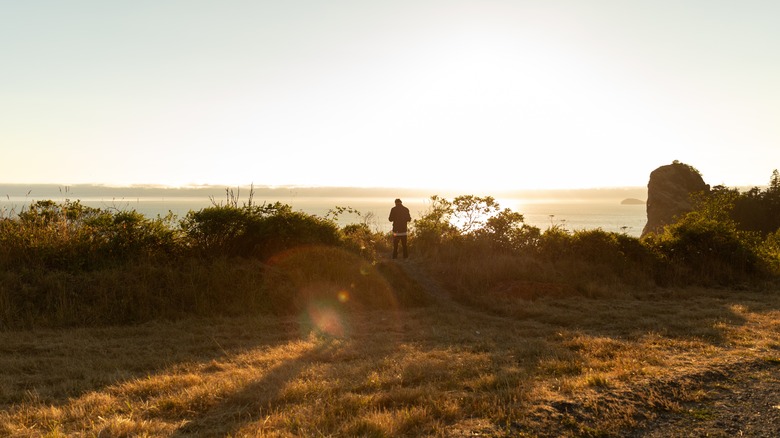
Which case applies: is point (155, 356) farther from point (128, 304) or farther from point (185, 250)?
point (185, 250)

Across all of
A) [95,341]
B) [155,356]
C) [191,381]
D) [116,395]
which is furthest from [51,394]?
[95,341]

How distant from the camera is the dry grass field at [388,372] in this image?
17.4 ft

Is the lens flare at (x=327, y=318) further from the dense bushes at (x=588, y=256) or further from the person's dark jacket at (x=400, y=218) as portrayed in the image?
the person's dark jacket at (x=400, y=218)

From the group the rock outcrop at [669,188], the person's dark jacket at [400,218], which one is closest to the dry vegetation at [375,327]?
the person's dark jacket at [400,218]

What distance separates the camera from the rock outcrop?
45.7 metres

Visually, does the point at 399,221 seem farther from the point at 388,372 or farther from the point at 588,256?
the point at 388,372

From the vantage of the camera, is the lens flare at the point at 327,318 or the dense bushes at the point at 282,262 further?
the dense bushes at the point at 282,262

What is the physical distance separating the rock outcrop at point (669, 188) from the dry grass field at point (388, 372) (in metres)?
36.6

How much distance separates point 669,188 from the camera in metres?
46.8

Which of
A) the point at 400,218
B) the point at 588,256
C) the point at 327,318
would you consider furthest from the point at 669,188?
the point at 327,318

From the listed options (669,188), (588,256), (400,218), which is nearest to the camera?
(588,256)

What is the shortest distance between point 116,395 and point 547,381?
508 cm

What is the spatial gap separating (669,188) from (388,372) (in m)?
46.5

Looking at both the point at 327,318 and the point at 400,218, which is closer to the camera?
the point at 327,318
